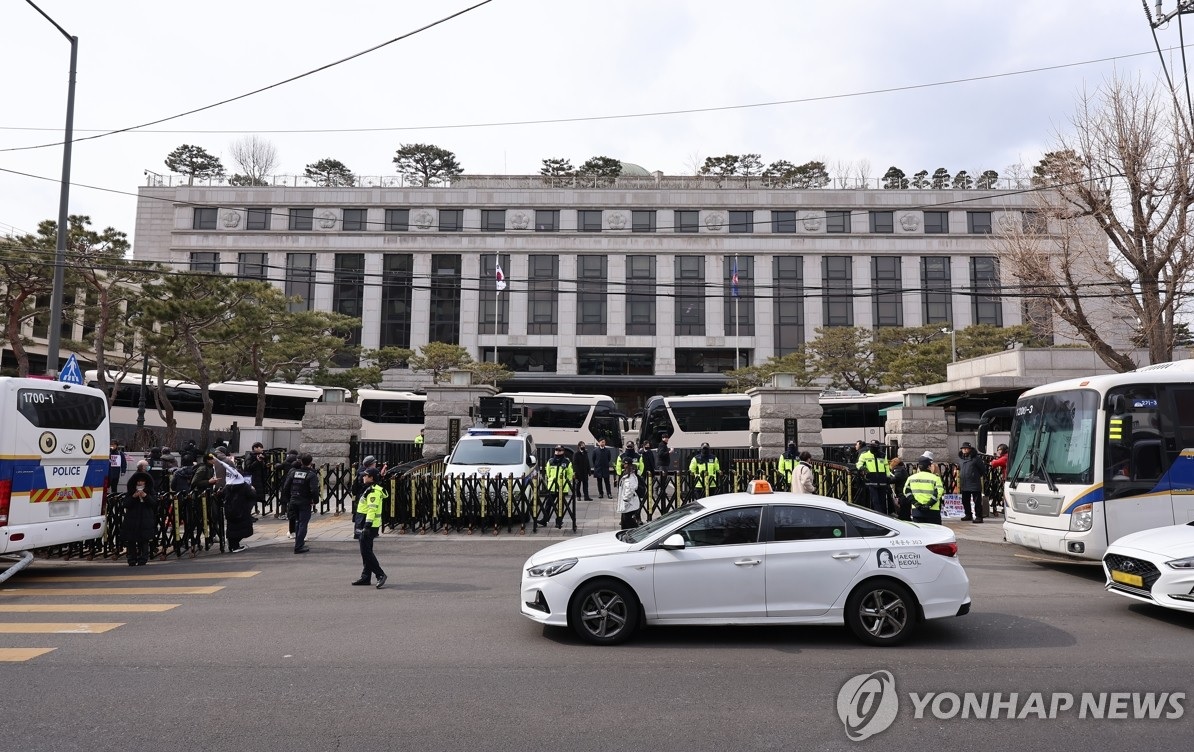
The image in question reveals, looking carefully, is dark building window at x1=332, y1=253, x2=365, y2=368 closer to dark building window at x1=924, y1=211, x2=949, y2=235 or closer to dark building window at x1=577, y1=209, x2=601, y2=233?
dark building window at x1=577, y1=209, x2=601, y2=233

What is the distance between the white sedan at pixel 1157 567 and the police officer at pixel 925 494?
4272mm

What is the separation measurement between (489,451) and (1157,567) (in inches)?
506

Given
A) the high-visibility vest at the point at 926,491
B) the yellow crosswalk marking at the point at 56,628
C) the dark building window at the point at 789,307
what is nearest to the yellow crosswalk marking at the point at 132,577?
the yellow crosswalk marking at the point at 56,628

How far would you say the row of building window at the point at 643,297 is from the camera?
188 ft

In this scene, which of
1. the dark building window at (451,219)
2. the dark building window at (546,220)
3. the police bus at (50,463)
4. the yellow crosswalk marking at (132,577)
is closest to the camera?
the police bus at (50,463)

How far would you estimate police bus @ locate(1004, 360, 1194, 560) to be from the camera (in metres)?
10.6

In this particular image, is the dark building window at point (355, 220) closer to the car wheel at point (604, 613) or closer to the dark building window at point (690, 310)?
the dark building window at point (690, 310)

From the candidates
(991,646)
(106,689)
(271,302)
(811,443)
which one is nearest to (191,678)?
(106,689)

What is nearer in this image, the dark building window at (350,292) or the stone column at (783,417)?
the stone column at (783,417)

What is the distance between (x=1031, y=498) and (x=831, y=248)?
4893 centimetres

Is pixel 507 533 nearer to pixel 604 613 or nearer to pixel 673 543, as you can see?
pixel 604 613

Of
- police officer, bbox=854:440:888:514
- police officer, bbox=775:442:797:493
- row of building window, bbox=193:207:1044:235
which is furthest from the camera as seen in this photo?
row of building window, bbox=193:207:1044:235

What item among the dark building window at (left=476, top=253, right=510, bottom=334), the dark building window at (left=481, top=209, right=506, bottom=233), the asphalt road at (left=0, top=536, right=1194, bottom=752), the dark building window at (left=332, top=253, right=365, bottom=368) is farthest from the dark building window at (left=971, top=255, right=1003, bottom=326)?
the asphalt road at (left=0, top=536, right=1194, bottom=752)

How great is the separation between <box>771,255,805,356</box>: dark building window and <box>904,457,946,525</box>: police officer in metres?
44.5
